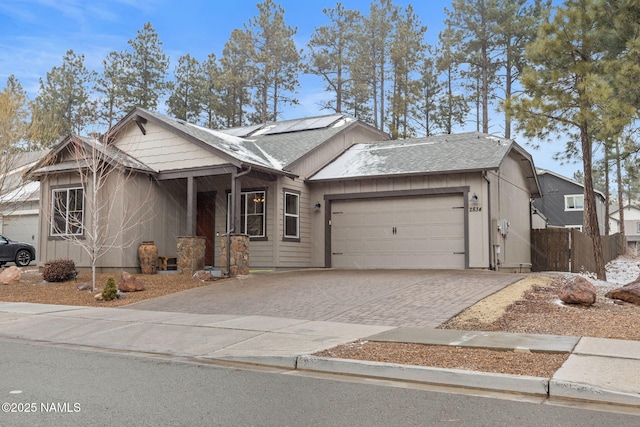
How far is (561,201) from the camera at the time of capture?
3875 cm

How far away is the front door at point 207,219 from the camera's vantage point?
18.5 m

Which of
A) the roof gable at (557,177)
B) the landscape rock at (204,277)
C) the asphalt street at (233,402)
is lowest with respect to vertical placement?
the asphalt street at (233,402)

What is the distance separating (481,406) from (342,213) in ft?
44.0

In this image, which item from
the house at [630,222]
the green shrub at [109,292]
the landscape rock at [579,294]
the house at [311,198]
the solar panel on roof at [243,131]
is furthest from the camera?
the house at [630,222]

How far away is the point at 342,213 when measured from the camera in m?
18.1

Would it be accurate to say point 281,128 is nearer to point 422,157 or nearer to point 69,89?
point 422,157

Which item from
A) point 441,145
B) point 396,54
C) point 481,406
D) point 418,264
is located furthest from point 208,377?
point 396,54

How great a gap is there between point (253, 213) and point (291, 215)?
120cm

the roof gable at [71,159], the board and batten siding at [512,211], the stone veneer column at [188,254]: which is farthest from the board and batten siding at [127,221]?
the board and batten siding at [512,211]

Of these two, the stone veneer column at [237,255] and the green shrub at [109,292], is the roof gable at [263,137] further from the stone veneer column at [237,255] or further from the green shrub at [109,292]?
the green shrub at [109,292]

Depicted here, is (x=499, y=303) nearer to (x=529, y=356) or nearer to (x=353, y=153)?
(x=529, y=356)

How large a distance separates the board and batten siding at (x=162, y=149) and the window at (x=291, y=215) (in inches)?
105

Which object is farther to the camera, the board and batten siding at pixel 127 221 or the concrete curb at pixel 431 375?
the board and batten siding at pixel 127 221

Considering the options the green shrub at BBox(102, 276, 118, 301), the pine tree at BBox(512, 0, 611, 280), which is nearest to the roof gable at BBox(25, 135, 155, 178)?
the green shrub at BBox(102, 276, 118, 301)
